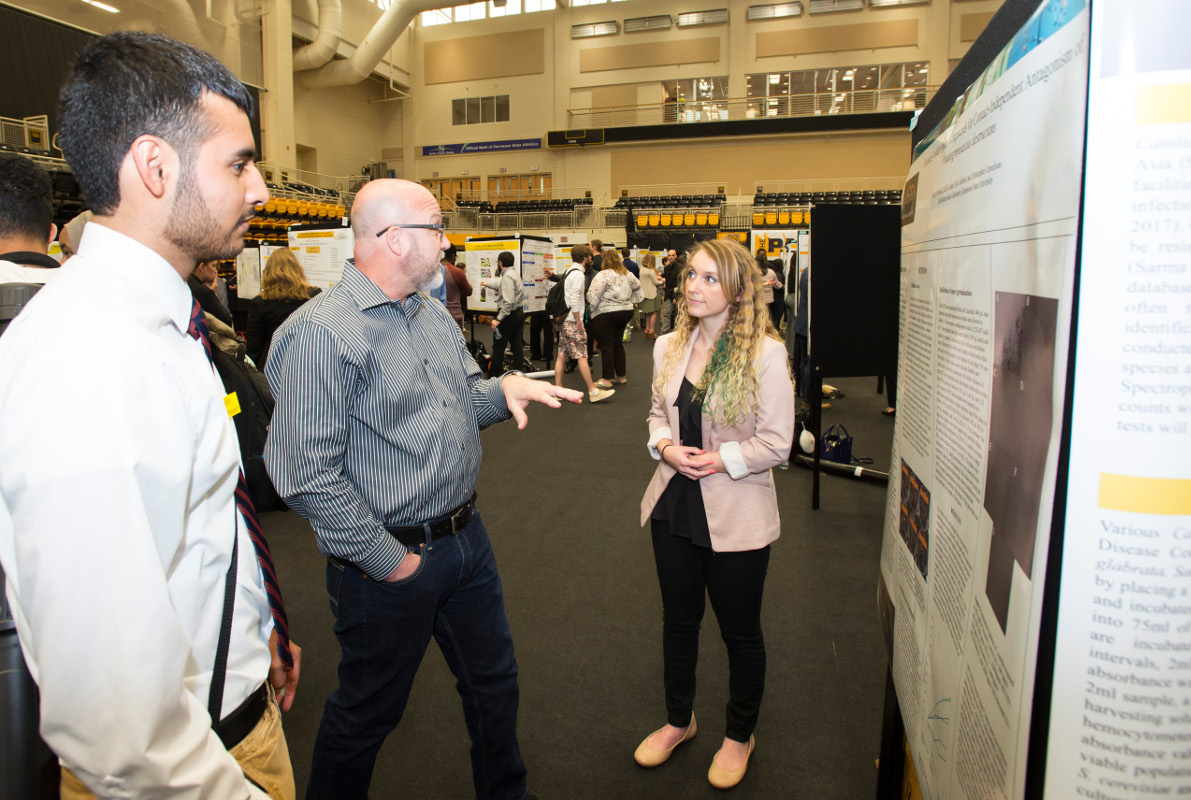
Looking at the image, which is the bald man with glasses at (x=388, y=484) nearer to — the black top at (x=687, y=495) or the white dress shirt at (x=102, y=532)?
the black top at (x=687, y=495)

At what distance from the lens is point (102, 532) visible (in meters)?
0.65

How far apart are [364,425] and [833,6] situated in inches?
891

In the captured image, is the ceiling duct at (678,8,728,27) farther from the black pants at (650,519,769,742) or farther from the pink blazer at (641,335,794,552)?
the black pants at (650,519,769,742)

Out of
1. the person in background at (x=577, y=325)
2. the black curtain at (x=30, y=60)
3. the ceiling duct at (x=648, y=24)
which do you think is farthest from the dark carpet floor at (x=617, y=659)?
the ceiling duct at (x=648, y=24)

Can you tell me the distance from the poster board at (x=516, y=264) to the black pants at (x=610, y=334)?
1.10m

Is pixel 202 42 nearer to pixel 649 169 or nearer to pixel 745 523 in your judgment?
pixel 649 169

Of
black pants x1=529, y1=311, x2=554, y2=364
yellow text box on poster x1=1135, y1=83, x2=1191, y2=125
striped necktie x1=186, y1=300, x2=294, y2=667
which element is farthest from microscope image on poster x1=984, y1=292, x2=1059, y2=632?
black pants x1=529, y1=311, x2=554, y2=364

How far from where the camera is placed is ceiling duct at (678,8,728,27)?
1994 centimetres

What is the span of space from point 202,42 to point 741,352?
60.0ft

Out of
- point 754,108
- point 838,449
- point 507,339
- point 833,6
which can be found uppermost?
point 833,6

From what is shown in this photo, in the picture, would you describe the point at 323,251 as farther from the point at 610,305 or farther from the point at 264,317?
the point at 610,305

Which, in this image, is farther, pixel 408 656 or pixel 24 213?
pixel 24 213

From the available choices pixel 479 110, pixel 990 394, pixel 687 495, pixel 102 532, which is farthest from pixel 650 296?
pixel 479 110

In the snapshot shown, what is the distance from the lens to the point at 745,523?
5.94 ft
